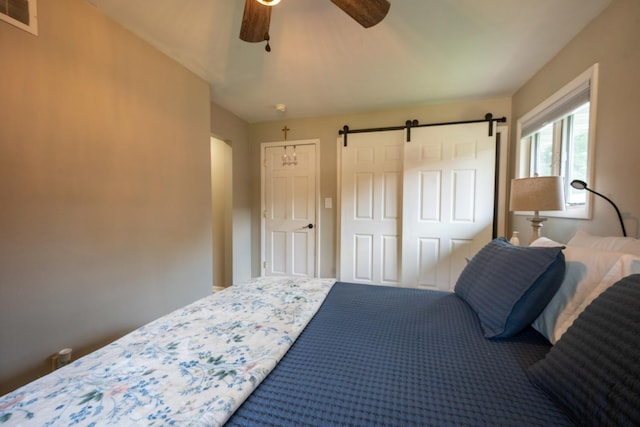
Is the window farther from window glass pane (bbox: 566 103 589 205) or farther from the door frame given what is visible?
the door frame

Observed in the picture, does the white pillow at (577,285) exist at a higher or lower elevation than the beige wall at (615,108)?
lower

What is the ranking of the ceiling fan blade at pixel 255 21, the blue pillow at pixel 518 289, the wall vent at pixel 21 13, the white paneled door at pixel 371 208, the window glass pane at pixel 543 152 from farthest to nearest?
the white paneled door at pixel 371 208 → the window glass pane at pixel 543 152 → the ceiling fan blade at pixel 255 21 → the wall vent at pixel 21 13 → the blue pillow at pixel 518 289

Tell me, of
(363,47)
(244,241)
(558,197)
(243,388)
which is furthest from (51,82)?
(558,197)

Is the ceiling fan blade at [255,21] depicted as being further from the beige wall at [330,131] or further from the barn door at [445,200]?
the barn door at [445,200]

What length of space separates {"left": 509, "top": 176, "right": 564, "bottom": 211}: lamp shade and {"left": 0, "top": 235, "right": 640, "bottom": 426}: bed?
37 centimetres

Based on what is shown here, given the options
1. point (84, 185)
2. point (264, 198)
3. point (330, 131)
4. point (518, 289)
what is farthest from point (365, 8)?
point (264, 198)

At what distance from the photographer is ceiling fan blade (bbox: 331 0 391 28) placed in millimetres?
1120

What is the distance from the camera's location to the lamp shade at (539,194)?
58.4 inches

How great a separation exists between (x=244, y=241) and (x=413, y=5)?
9.69 feet

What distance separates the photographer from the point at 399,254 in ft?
9.57

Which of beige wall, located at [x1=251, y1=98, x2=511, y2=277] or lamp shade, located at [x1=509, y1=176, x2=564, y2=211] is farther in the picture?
beige wall, located at [x1=251, y1=98, x2=511, y2=277]

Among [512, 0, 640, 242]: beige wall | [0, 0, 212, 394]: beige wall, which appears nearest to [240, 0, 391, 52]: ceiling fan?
[0, 0, 212, 394]: beige wall

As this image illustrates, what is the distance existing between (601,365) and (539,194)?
4.42 feet

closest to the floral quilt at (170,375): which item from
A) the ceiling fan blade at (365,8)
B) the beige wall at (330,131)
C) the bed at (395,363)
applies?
the bed at (395,363)
